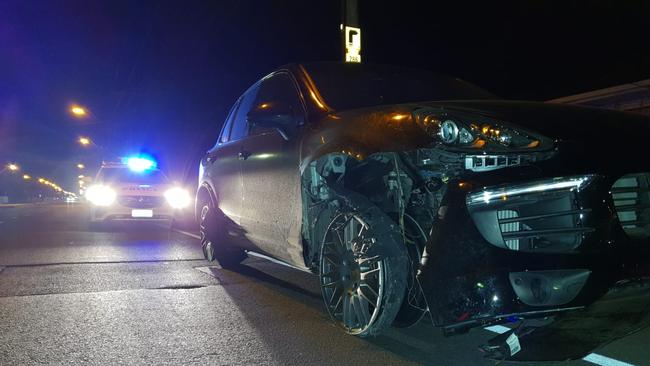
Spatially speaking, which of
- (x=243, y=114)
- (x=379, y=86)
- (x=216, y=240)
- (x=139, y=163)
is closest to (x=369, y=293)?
(x=379, y=86)

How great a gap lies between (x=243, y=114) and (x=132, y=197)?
22.7ft

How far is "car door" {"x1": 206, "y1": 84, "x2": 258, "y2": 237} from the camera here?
5395 mm

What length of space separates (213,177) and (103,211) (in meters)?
6.45

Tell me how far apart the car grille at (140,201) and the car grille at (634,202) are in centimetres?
1049

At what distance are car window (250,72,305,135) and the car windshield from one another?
7.9 inches

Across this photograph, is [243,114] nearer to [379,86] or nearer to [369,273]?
[379,86]

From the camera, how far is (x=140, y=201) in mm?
11844

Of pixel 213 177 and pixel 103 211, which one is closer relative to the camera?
pixel 213 177

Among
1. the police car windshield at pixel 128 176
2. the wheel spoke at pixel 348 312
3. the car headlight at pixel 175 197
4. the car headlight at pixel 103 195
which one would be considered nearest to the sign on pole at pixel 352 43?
the car headlight at pixel 175 197

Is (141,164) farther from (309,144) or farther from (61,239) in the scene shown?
(309,144)

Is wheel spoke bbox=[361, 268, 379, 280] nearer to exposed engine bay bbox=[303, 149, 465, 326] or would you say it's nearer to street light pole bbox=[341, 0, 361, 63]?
exposed engine bay bbox=[303, 149, 465, 326]

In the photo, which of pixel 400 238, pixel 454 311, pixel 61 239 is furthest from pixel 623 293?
pixel 61 239

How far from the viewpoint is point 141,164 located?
13.4 m

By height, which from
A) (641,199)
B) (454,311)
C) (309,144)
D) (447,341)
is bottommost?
(447,341)
